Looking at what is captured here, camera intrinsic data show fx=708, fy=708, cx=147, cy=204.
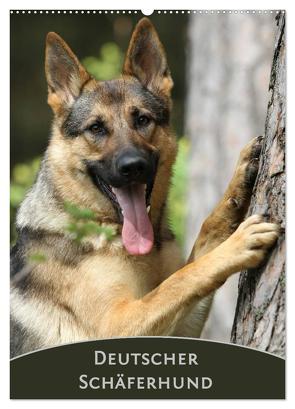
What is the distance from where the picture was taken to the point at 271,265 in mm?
3504

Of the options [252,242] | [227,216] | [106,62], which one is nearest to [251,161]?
[227,216]

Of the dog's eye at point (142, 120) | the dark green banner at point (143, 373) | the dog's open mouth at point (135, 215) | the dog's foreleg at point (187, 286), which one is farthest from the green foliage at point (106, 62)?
the dark green banner at point (143, 373)

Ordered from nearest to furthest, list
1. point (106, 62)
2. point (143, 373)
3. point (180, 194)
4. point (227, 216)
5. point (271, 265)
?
point (271, 265) → point (143, 373) → point (227, 216) → point (106, 62) → point (180, 194)

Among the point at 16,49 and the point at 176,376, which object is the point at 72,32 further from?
the point at 176,376

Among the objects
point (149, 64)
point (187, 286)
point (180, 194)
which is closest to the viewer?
point (187, 286)

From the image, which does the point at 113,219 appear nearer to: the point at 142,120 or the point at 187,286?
the point at 142,120

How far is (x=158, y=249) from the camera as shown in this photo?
14.4 ft

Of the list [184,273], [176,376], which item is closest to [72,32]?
[184,273]

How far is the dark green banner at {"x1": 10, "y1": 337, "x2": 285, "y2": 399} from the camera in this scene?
3764mm

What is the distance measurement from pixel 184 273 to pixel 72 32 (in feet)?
6.59

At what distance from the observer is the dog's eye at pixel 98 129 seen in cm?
437

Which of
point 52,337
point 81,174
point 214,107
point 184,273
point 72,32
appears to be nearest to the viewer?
point 184,273

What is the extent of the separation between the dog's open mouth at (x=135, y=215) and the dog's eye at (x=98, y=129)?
341 millimetres

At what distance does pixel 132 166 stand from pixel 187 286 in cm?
81
